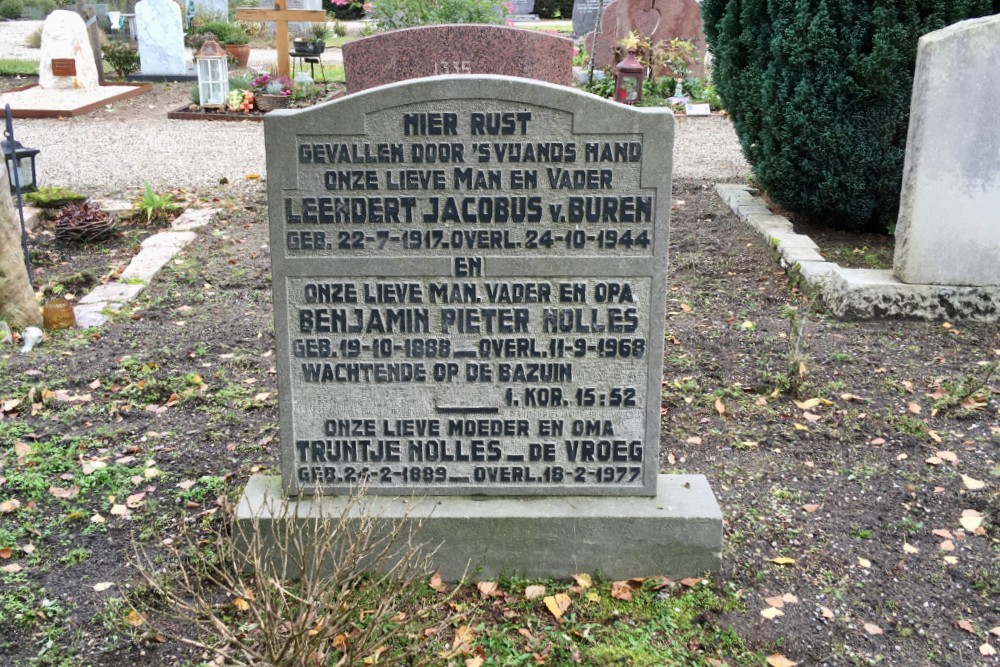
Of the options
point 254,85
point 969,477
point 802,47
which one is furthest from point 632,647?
point 254,85

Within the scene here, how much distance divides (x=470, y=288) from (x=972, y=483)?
2.37 m

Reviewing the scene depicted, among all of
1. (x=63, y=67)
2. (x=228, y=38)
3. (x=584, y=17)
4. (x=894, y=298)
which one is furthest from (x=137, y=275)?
(x=584, y=17)

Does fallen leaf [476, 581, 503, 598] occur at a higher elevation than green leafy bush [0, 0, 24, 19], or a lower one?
lower

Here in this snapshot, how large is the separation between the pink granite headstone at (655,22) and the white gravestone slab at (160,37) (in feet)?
27.6

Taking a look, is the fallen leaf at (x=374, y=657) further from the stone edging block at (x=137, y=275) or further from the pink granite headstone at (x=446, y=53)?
the pink granite headstone at (x=446, y=53)

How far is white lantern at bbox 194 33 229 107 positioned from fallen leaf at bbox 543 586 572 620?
44.2ft

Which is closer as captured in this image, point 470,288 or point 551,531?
point 470,288

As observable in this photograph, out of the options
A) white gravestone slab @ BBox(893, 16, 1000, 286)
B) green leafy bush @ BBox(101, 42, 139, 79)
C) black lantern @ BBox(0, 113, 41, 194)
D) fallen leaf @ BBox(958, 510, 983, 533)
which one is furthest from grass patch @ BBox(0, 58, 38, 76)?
fallen leaf @ BBox(958, 510, 983, 533)

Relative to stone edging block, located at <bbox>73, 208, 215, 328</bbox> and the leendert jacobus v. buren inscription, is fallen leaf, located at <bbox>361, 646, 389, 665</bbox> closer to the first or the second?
the leendert jacobus v. buren inscription

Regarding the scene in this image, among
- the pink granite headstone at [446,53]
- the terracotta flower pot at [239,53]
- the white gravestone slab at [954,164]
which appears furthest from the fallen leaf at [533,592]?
the terracotta flower pot at [239,53]

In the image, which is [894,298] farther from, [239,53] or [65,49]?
[239,53]

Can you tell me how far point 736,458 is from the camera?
4.38 meters

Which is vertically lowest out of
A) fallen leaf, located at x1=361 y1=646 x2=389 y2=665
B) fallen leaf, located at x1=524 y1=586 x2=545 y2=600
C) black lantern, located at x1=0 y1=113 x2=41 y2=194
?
fallen leaf, located at x1=524 y1=586 x2=545 y2=600

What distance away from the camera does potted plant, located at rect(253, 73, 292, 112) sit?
15.2 metres
